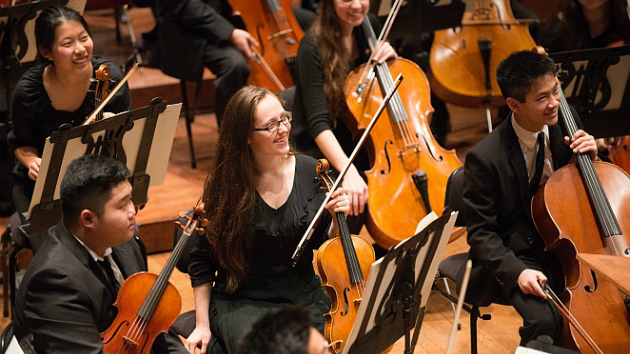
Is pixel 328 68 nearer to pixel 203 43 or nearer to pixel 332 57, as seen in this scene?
pixel 332 57

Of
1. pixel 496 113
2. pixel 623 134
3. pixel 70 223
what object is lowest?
pixel 496 113

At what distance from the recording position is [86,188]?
Result: 2.07m

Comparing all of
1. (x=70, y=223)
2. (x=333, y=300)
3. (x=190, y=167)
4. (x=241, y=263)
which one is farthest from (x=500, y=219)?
(x=190, y=167)

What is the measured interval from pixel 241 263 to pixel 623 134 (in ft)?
5.17

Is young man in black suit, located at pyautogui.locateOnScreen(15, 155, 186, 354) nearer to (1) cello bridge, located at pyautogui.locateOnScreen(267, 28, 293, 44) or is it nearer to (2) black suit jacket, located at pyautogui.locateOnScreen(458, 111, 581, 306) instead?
(2) black suit jacket, located at pyautogui.locateOnScreen(458, 111, 581, 306)

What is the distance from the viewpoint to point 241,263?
239 centimetres

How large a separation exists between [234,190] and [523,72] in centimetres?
95

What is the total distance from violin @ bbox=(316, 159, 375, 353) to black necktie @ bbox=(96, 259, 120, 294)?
0.57m

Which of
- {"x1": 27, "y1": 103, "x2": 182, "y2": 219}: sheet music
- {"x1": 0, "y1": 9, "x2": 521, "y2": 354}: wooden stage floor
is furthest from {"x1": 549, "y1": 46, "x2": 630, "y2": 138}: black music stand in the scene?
{"x1": 27, "y1": 103, "x2": 182, "y2": 219}: sheet music

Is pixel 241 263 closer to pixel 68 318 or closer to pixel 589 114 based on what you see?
pixel 68 318

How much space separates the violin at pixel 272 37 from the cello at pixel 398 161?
2.37 feet

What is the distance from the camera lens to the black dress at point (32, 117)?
3006 millimetres

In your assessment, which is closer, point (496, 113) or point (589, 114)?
point (589, 114)

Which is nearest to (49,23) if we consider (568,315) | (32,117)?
(32,117)
